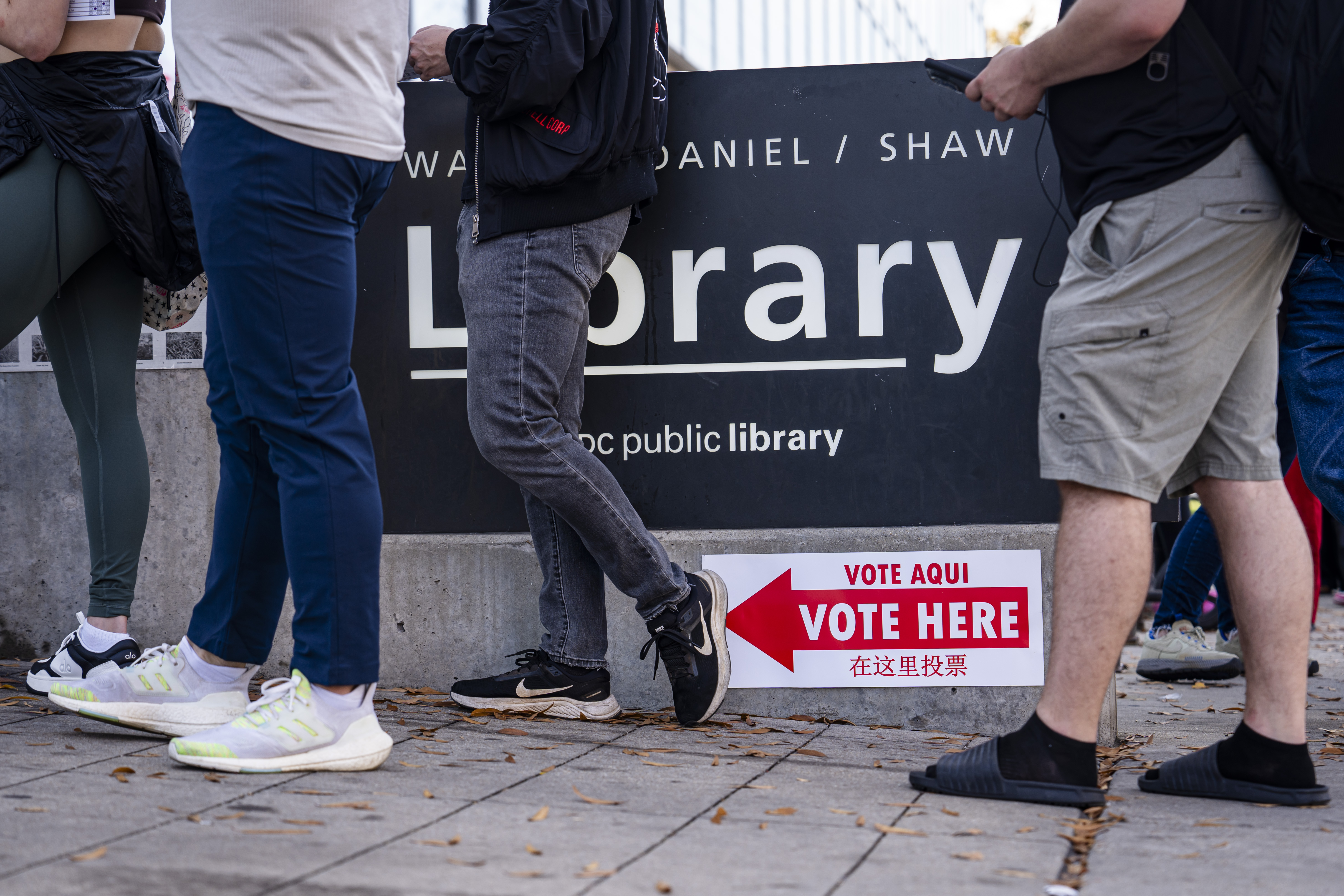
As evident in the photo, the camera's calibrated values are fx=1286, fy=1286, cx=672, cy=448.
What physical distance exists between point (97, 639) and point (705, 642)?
1.52 m

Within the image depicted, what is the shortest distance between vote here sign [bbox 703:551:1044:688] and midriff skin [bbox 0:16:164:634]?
5.08 feet

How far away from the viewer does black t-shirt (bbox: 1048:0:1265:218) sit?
2.33 m

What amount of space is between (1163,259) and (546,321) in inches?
54.4

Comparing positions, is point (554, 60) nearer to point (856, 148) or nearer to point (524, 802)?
point (856, 148)

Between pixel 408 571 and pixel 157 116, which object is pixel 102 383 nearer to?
pixel 157 116

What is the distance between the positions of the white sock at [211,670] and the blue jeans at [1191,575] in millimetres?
3362

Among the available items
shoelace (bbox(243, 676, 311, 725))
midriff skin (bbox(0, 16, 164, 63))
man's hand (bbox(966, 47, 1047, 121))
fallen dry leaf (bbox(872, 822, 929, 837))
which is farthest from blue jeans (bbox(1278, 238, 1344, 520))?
midriff skin (bbox(0, 16, 164, 63))

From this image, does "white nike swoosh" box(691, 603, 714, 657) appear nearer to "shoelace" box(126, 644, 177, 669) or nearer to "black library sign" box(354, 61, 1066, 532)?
"black library sign" box(354, 61, 1066, 532)

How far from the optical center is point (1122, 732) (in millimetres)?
3527

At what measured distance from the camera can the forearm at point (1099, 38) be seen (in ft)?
7.43

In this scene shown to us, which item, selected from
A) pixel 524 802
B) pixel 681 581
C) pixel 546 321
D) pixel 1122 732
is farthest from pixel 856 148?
pixel 524 802

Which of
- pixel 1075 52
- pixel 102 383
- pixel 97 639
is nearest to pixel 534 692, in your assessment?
pixel 97 639

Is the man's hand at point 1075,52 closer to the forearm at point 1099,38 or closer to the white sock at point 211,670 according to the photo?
the forearm at point 1099,38

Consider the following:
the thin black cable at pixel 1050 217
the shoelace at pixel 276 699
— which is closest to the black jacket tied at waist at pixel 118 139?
the shoelace at pixel 276 699
